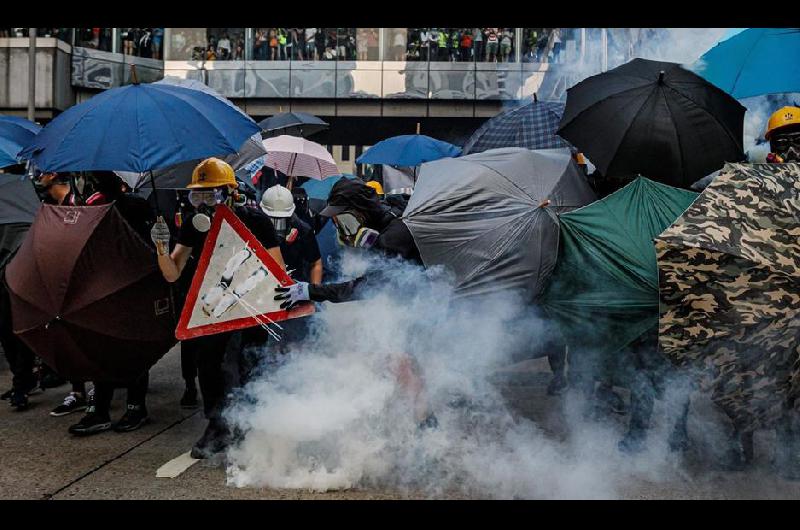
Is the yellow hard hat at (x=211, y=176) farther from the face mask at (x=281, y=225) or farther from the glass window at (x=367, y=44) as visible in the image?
the glass window at (x=367, y=44)

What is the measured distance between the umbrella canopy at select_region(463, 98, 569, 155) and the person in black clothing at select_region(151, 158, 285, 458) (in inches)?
106

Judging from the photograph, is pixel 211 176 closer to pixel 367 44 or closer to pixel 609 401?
pixel 609 401

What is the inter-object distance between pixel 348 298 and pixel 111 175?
2.06 m

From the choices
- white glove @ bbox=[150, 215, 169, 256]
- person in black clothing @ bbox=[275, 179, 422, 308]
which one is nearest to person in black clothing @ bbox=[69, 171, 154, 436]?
white glove @ bbox=[150, 215, 169, 256]

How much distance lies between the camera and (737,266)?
3955 millimetres

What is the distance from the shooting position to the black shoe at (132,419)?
5.38 meters

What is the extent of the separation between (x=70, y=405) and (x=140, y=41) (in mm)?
23164

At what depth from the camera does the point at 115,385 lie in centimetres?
535

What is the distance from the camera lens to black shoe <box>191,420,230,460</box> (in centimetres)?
471

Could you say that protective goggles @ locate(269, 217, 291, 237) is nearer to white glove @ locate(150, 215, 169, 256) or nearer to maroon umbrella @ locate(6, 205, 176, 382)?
maroon umbrella @ locate(6, 205, 176, 382)
